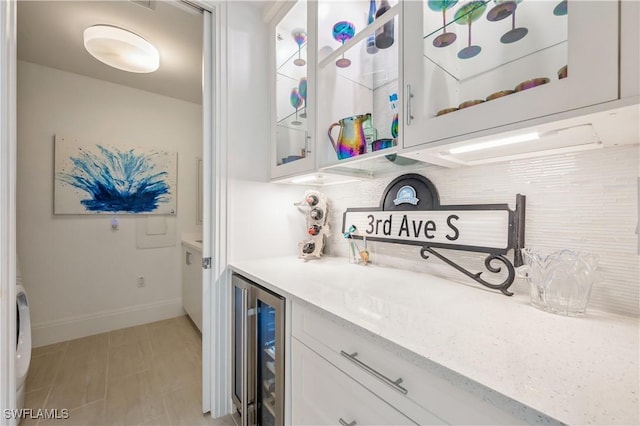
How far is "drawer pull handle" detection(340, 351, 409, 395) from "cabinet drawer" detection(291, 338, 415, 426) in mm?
57

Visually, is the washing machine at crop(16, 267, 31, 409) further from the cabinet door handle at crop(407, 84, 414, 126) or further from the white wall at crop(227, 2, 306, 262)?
the cabinet door handle at crop(407, 84, 414, 126)

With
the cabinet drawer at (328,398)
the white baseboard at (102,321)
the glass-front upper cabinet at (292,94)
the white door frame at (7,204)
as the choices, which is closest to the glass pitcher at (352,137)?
the glass-front upper cabinet at (292,94)

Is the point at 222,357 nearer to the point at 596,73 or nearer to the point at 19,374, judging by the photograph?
the point at 19,374

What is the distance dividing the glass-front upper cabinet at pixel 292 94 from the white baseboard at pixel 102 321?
2.25 m

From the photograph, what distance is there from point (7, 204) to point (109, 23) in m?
1.51

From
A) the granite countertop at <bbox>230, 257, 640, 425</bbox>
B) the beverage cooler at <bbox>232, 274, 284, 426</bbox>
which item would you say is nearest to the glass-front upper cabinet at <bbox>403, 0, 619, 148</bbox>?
the granite countertop at <bbox>230, 257, 640, 425</bbox>

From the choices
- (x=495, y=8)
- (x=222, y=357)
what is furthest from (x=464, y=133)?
(x=222, y=357)

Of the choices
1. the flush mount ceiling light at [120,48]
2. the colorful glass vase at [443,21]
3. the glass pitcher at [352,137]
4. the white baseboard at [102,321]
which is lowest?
the white baseboard at [102,321]

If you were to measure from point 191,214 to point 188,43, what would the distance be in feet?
5.62

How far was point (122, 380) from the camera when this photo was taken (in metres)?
1.75

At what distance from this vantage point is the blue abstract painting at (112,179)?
7.51 feet

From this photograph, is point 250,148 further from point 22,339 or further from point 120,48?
point 22,339

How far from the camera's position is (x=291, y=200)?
170cm

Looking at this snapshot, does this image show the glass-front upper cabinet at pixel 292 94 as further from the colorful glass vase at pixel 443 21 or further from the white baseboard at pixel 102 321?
the white baseboard at pixel 102 321
